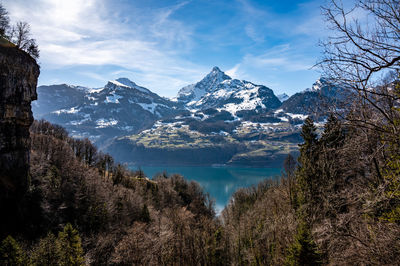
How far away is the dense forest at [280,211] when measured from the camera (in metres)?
6.49

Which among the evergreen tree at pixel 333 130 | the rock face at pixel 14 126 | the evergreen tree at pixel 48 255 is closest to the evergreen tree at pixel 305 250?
the evergreen tree at pixel 333 130

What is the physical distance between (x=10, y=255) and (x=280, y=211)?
3331 centimetres

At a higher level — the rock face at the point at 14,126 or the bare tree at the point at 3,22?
the bare tree at the point at 3,22

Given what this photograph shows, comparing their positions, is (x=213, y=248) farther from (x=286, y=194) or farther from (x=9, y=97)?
(x=9, y=97)

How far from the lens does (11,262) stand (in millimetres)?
25766

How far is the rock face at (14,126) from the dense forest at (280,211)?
253 cm

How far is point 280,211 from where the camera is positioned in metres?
38.7

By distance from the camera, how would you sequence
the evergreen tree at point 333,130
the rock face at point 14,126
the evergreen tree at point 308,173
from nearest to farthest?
the evergreen tree at point 333,130, the evergreen tree at point 308,173, the rock face at point 14,126

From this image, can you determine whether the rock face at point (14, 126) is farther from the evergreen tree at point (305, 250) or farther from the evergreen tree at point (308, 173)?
the evergreen tree at point (305, 250)

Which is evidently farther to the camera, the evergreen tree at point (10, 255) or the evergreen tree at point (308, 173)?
Answer: the evergreen tree at point (10, 255)

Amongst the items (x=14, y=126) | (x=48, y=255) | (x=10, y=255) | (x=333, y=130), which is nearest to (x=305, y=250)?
Answer: (x=333, y=130)

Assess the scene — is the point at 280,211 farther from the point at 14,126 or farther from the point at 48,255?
the point at 14,126

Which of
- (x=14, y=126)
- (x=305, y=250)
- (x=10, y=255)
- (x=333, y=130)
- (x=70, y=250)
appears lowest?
(x=70, y=250)

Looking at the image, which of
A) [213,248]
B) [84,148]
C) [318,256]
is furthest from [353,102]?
[84,148]
